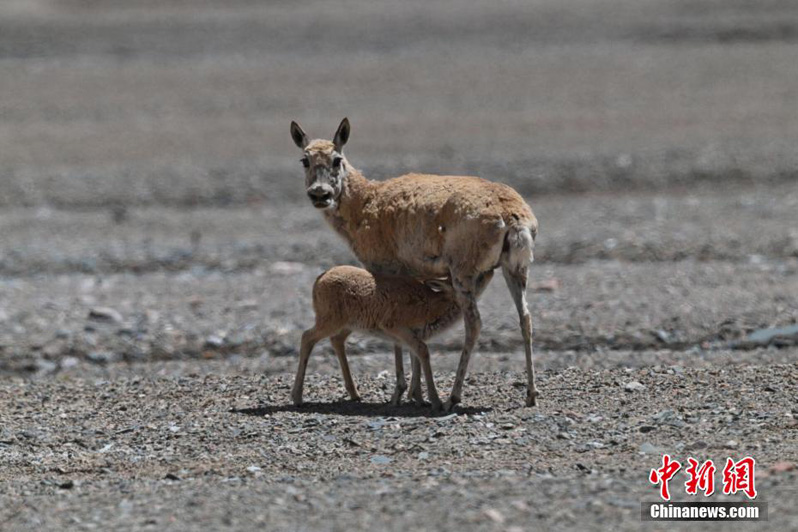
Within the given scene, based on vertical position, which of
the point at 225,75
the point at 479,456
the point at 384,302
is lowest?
the point at 479,456

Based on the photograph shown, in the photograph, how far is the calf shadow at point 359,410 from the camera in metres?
12.0

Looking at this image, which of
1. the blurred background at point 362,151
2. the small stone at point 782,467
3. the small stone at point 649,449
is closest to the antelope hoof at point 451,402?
the small stone at point 649,449

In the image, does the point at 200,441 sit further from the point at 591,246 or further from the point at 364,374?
the point at 591,246

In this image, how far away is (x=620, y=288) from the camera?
58.3 feet

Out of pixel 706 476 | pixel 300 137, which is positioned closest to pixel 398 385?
pixel 300 137

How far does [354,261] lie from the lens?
1998cm

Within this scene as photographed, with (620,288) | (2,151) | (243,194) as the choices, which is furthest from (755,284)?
(2,151)

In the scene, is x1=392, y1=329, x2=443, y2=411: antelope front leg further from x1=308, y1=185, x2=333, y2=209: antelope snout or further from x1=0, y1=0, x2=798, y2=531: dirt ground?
x1=308, y1=185, x2=333, y2=209: antelope snout

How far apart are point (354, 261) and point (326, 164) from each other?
7.49 m

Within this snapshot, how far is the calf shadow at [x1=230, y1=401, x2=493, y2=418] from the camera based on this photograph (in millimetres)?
11953

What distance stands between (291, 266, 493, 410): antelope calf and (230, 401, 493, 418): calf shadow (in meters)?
0.14

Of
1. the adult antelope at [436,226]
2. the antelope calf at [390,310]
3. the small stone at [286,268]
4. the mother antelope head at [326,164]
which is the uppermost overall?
the mother antelope head at [326,164]

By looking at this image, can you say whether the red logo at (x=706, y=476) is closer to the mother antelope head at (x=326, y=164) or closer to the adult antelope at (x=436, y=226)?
the adult antelope at (x=436, y=226)

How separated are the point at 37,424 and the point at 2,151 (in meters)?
19.7
